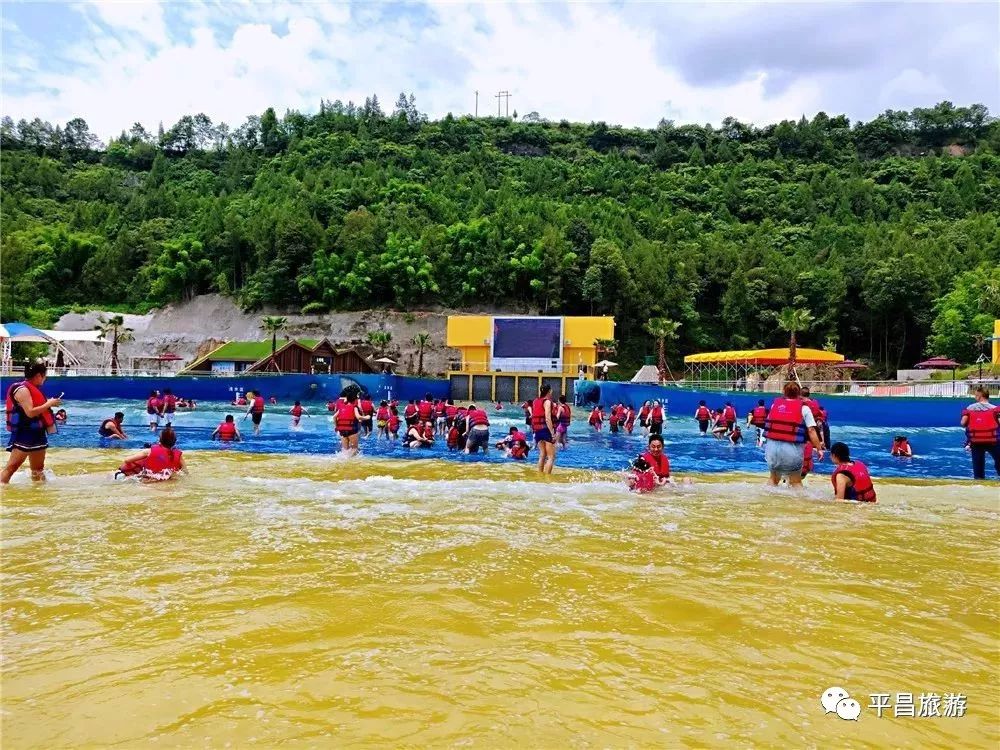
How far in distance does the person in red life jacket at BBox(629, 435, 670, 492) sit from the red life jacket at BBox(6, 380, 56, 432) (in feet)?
25.7

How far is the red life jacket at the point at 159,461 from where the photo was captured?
9.84 meters

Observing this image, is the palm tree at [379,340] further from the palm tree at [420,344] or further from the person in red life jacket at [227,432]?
the person in red life jacket at [227,432]

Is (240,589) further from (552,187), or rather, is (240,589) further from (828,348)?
(552,187)

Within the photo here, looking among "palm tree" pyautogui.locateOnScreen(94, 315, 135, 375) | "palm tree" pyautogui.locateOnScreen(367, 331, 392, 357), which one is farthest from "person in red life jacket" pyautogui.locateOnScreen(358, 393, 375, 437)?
"palm tree" pyautogui.locateOnScreen(367, 331, 392, 357)

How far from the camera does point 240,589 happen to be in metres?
4.80

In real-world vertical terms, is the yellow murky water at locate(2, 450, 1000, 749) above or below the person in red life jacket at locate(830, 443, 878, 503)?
below

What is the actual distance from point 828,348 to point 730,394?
41.3 m

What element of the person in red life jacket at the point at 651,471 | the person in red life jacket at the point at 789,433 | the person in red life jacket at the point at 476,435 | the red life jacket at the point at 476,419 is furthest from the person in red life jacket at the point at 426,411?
the person in red life jacket at the point at 789,433

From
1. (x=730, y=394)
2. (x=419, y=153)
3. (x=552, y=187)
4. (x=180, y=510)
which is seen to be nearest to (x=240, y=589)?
(x=180, y=510)

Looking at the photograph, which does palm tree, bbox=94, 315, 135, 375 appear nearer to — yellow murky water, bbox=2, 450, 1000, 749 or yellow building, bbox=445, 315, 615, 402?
yellow building, bbox=445, 315, 615, 402

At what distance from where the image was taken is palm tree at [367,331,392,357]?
221ft

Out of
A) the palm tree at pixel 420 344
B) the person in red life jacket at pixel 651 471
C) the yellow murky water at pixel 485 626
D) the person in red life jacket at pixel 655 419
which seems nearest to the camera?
the yellow murky water at pixel 485 626

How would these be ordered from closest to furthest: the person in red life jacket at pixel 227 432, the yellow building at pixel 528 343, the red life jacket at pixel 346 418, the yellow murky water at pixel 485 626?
the yellow murky water at pixel 485 626 → the red life jacket at pixel 346 418 → the person in red life jacket at pixel 227 432 → the yellow building at pixel 528 343

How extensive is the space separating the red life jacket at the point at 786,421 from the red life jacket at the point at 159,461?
8.42m
